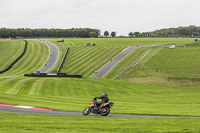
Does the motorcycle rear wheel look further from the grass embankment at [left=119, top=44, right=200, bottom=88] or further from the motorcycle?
the grass embankment at [left=119, top=44, right=200, bottom=88]

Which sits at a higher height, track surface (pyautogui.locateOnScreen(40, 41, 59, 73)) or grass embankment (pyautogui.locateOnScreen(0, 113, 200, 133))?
grass embankment (pyautogui.locateOnScreen(0, 113, 200, 133))

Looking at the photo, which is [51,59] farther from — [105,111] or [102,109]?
[105,111]

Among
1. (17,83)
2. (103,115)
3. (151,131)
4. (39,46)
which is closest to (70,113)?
(103,115)

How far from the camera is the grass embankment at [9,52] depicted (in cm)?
10014

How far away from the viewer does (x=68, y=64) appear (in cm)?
9575

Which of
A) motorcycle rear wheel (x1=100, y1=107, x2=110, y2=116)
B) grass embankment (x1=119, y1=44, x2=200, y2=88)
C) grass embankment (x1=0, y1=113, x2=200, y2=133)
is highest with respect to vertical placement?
grass embankment (x1=0, y1=113, x2=200, y2=133)

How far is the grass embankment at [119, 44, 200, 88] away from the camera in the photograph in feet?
223

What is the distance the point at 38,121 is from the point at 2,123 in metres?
2.45

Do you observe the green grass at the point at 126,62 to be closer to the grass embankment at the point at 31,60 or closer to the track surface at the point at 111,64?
the track surface at the point at 111,64

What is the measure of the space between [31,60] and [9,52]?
16.4 meters

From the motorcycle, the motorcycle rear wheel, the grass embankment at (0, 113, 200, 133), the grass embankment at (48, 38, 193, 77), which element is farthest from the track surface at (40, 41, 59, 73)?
the grass embankment at (0, 113, 200, 133)

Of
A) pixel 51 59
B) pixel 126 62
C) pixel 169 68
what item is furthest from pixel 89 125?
pixel 51 59

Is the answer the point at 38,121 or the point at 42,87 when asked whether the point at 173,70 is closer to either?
the point at 42,87

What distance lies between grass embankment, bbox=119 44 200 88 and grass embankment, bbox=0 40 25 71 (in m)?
43.9
